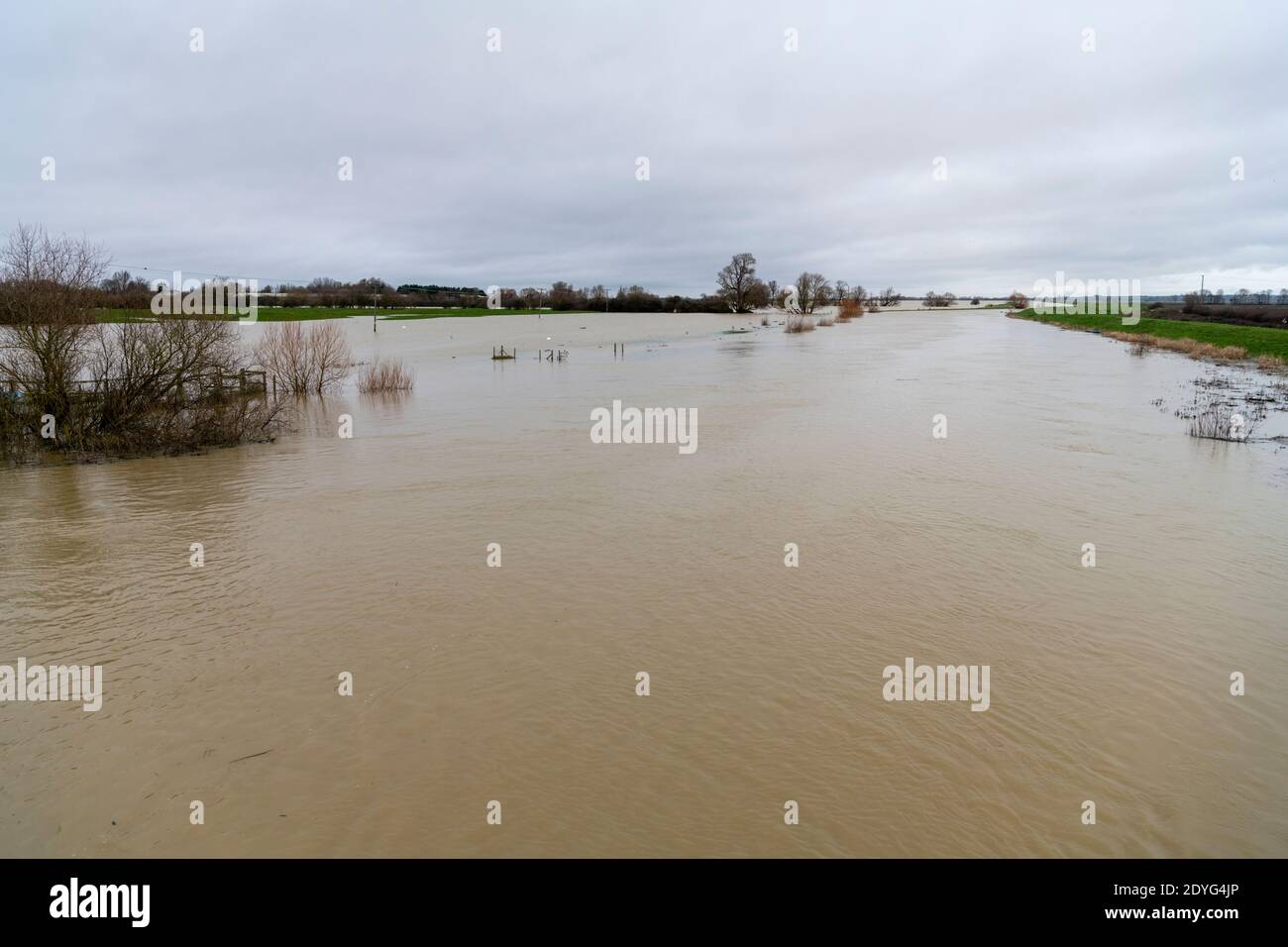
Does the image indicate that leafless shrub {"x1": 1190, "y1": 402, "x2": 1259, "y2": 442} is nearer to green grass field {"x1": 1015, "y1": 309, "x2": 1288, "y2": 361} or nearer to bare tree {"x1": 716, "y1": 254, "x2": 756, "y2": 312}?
green grass field {"x1": 1015, "y1": 309, "x2": 1288, "y2": 361}

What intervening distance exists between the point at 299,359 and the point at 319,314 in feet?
169

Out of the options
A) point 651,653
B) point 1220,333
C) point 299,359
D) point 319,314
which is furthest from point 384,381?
point 1220,333

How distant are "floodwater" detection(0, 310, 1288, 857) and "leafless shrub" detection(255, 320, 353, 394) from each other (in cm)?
1224

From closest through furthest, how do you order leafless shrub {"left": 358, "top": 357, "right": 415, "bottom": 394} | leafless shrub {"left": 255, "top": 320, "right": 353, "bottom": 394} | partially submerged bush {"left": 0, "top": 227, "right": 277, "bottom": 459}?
1. partially submerged bush {"left": 0, "top": 227, "right": 277, "bottom": 459}
2. leafless shrub {"left": 255, "top": 320, "right": 353, "bottom": 394}
3. leafless shrub {"left": 358, "top": 357, "right": 415, "bottom": 394}

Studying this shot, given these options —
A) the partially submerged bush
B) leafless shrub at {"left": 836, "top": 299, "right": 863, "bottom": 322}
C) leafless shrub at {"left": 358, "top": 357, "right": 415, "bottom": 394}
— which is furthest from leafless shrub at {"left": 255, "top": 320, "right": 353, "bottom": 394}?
leafless shrub at {"left": 836, "top": 299, "right": 863, "bottom": 322}

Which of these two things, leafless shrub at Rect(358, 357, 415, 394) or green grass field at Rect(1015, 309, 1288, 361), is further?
green grass field at Rect(1015, 309, 1288, 361)

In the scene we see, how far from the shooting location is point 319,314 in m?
72.9

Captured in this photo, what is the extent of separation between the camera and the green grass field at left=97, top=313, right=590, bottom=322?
16469 mm

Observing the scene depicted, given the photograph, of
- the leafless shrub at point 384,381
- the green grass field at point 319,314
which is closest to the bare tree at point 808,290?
the green grass field at point 319,314

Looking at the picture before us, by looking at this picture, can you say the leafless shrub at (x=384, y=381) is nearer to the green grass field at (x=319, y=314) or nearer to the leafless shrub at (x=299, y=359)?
the leafless shrub at (x=299, y=359)

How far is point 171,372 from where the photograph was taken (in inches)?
675

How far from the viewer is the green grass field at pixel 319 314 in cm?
1647

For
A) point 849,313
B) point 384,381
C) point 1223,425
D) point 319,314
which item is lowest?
point 1223,425

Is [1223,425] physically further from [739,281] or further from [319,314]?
[739,281]
